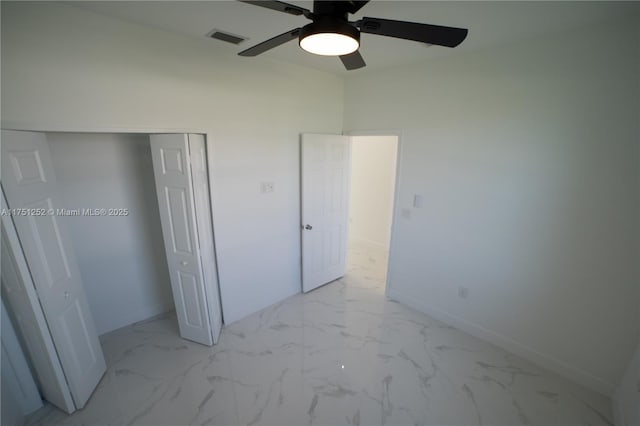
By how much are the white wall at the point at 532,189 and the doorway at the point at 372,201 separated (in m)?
1.60

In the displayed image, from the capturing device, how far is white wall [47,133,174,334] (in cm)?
239

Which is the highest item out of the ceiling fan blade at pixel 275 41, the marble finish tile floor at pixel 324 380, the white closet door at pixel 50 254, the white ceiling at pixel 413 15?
the white ceiling at pixel 413 15

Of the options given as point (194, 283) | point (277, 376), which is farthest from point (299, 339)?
point (194, 283)

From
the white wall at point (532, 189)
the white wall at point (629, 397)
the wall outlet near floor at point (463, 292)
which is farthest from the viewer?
the wall outlet near floor at point (463, 292)

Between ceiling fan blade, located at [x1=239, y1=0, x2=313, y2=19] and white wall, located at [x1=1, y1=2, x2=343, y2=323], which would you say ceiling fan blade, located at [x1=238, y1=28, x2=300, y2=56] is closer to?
ceiling fan blade, located at [x1=239, y1=0, x2=313, y2=19]

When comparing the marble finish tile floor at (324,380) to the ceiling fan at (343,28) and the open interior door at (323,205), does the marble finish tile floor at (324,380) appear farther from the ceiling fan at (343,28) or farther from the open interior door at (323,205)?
the ceiling fan at (343,28)

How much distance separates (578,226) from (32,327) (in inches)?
152

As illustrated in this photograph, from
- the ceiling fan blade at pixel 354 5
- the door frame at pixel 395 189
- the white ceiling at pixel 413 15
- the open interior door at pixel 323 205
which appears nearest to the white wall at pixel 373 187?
the open interior door at pixel 323 205

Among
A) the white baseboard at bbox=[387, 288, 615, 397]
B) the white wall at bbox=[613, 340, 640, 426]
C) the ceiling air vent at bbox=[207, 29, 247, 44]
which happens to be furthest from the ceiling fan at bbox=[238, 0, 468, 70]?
the white baseboard at bbox=[387, 288, 615, 397]

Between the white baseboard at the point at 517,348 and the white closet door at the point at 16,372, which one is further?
the white baseboard at the point at 517,348

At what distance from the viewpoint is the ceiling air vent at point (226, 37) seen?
2.03m

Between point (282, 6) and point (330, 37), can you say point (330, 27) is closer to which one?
point (330, 37)

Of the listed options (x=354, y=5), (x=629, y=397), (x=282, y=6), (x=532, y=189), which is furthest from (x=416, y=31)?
(x=629, y=397)

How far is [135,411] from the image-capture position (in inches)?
78.8
